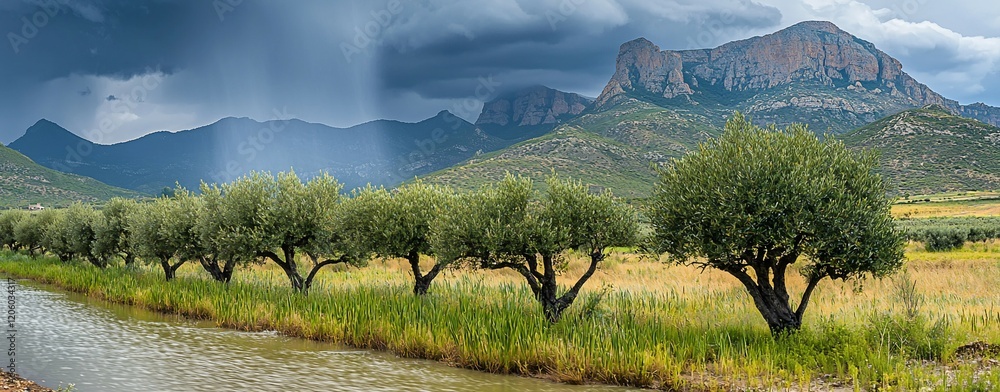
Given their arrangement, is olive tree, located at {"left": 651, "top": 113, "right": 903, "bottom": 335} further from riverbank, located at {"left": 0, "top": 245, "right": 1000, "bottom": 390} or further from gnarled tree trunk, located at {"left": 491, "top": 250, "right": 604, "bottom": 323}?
gnarled tree trunk, located at {"left": 491, "top": 250, "right": 604, "bottom": 323}

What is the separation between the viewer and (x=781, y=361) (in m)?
16.7

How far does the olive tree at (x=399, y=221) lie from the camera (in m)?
27.9

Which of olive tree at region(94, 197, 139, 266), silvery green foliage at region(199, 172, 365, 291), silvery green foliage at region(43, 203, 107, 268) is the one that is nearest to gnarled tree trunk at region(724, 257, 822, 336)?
silvery green foliage at region(199, 172, 365, 291)

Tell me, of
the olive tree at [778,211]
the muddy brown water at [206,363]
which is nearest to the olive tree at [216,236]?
the muddy brown water at [206,363]

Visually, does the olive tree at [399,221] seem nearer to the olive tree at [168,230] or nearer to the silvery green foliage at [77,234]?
the olive tree at [168,230]

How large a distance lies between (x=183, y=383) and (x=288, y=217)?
14.9 m

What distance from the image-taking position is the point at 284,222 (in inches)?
1222

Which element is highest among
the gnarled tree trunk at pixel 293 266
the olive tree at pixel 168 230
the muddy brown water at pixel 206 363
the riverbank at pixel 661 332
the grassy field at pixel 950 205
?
the grassy field at pixel 950 205

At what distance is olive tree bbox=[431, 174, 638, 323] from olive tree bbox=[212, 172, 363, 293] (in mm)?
9023

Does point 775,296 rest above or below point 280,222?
below

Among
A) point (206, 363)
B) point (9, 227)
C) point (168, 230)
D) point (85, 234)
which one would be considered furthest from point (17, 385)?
point (9, 227)

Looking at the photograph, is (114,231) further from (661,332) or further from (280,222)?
(661,332)

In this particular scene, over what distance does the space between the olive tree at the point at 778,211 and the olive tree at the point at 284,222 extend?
17294mm

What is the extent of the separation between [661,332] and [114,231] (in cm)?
4645
